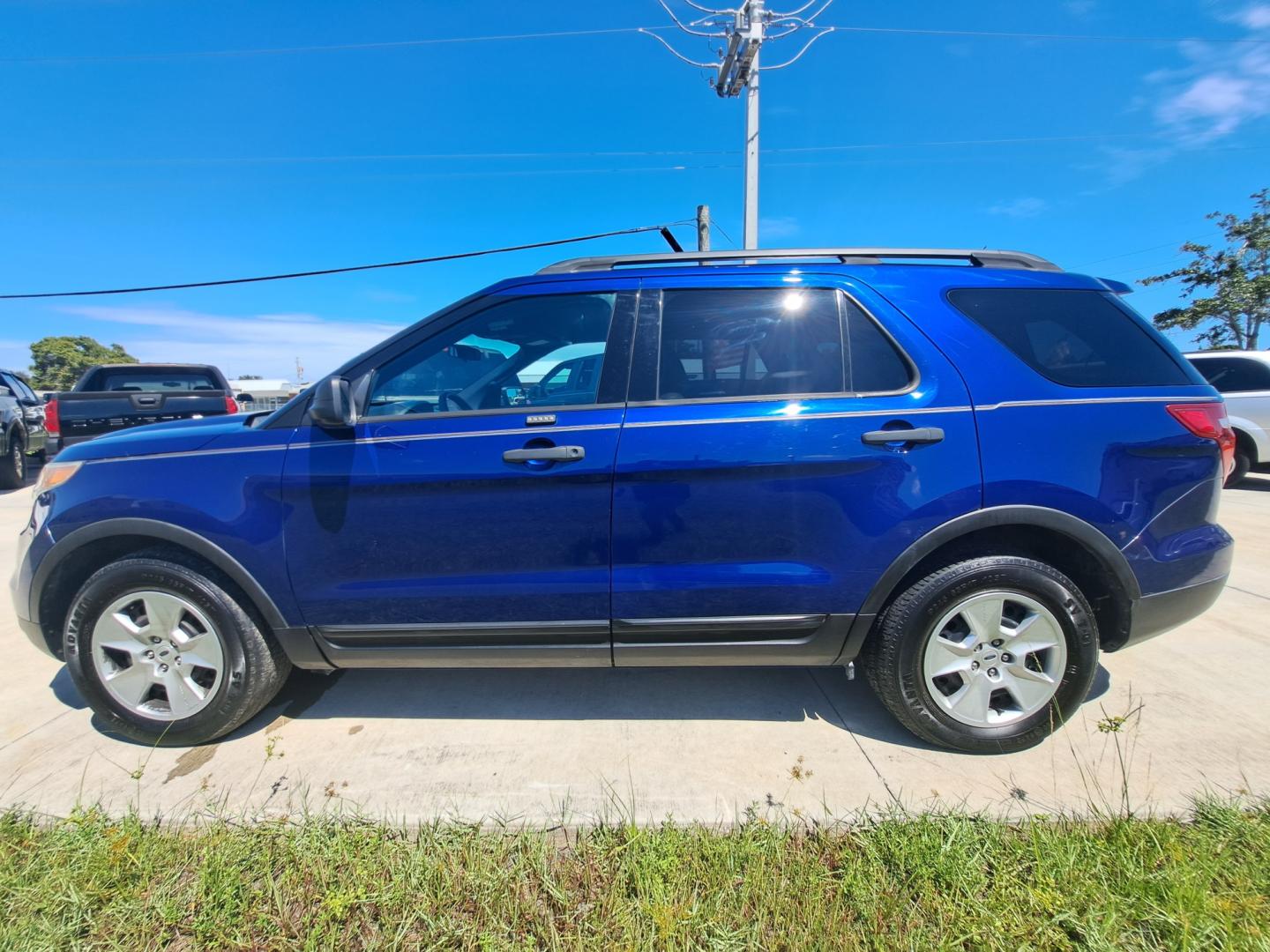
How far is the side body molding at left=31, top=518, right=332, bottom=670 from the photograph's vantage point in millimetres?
2297

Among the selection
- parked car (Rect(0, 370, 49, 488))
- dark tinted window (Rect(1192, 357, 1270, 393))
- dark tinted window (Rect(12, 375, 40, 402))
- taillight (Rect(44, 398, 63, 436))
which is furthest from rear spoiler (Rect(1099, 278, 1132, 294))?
dark tinted window (Rect(12, 375, 40, 402))

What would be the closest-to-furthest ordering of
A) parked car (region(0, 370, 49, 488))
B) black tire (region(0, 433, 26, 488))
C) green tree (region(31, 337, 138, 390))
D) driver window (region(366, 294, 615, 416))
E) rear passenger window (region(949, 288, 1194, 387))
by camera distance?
1. rear passenger window (region(949, 288, 1194, 387))
2. driver window (region(366, 294, 615, 416))
3. parked car (region(0, 370, 49, 488))
4. black tire (region(0, 433, 26, 488))
5. green tree (region(31, 337, 138, 390))

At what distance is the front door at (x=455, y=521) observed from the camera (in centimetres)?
221

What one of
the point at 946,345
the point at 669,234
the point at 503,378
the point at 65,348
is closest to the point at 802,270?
the point at 946,345

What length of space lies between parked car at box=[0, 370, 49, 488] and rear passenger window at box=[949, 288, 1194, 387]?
11.2 metres

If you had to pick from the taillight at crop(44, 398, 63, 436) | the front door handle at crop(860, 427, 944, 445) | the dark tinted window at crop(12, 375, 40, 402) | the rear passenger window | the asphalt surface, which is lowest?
the asphalt surface

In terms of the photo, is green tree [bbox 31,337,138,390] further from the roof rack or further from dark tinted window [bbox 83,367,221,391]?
the roof rack

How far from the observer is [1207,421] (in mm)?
2250

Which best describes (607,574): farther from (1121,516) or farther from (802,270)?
(1121,516)

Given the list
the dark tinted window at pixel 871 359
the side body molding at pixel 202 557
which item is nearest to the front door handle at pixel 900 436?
the dark tinted window at pixel 871 359

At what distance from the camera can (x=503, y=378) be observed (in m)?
2.58

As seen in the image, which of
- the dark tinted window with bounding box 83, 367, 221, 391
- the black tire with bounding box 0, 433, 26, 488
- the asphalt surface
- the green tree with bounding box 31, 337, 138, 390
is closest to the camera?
the asphalt surface

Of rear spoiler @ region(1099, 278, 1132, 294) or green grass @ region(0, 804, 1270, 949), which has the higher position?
rear spoiler @ region(1099, 278, 1132, 294)

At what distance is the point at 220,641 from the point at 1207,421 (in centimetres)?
396
